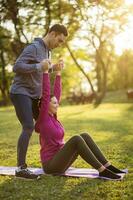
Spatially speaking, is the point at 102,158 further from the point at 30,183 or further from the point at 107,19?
the point at 107,19

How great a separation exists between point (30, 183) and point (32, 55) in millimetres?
1948

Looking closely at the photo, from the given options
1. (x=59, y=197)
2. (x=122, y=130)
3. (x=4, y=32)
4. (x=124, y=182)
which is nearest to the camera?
(x=59, y=197)

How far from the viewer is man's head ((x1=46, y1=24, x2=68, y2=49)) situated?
24.2ft

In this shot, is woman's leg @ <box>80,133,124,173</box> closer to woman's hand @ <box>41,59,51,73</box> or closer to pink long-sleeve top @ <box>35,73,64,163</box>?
pink long-sleeve top @ <box>35,73,64,163</box>

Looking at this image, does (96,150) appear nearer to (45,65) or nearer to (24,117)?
(24,117)

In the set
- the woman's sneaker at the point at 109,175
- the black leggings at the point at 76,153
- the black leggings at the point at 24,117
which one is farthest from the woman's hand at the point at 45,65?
the woman's sneaker at the point at 109,175

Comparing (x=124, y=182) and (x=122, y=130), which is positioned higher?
(x=124, y=182)

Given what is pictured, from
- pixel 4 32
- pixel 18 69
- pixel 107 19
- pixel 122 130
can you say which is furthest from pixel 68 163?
pixel 4 32

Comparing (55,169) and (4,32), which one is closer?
A: (55,169)

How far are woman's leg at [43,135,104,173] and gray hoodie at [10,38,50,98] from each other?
0.96 metres

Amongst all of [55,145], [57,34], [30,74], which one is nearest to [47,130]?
[55,145]

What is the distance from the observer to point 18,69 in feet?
24.4

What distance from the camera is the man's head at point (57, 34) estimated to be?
24.2ft

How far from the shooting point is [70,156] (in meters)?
7.51
